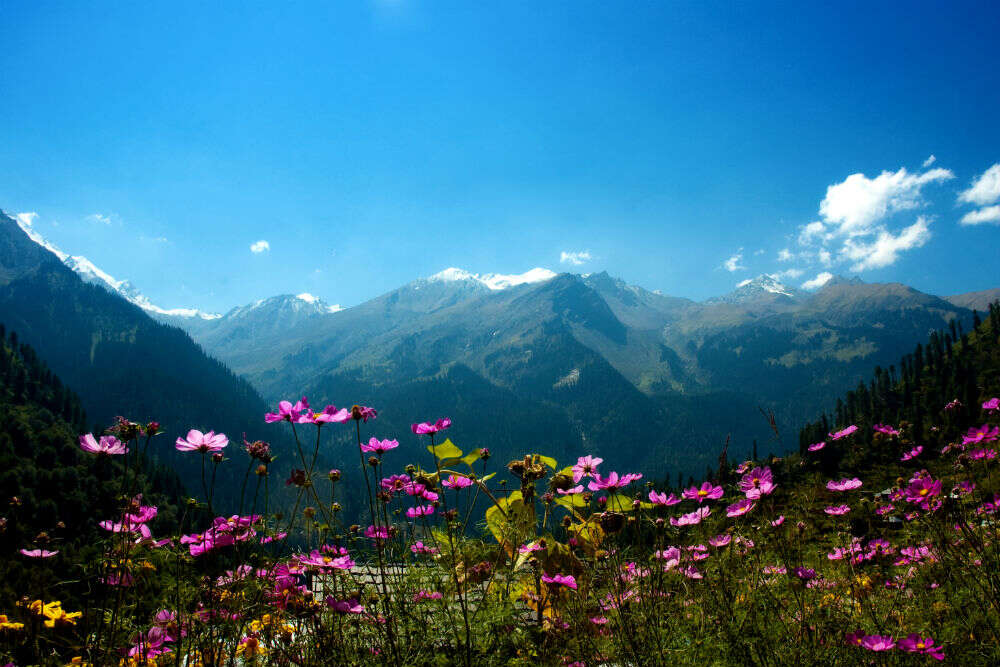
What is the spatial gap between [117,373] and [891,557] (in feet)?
813

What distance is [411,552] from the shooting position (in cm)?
276

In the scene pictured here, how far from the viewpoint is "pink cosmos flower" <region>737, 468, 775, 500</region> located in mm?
1925

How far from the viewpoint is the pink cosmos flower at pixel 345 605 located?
1860 millimetres

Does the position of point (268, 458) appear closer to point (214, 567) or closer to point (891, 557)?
point (214, 567)

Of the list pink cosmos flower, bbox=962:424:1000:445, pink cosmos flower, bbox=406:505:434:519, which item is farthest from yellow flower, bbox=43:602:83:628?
pink cosmos flower, bbox=962:424:1000:445

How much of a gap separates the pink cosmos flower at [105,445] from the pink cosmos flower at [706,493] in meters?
2.32

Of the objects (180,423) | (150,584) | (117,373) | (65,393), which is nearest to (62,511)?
(150,584)

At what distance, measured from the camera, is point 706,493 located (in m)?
2.53

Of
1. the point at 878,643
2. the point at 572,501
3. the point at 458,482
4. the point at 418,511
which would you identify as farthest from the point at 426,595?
the point at 878,643

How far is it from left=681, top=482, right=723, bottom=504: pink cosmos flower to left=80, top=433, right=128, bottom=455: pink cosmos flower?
2324 mm

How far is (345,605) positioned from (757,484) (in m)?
1.67

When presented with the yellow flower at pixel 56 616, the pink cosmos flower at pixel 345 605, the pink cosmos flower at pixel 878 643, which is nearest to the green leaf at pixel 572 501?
the pink cosmos flower at pixel 345 605

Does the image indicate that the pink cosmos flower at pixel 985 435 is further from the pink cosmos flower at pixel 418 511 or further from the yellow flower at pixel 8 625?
the yellow flower at pixel 8 625

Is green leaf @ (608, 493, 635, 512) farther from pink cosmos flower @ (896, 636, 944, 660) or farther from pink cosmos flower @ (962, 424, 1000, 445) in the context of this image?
pink cosmos flower @ (962, 424, 1000, 445)
